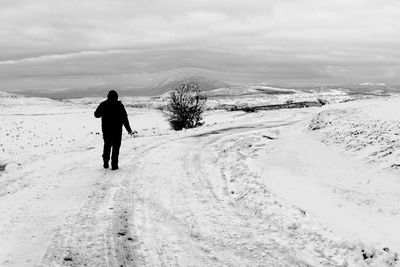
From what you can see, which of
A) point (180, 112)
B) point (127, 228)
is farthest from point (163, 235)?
point (180, 112)

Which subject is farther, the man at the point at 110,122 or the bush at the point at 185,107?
the bush at the point at 185,107

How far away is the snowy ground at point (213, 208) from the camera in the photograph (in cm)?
560

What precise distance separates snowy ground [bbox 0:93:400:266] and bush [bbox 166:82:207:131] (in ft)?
98.5

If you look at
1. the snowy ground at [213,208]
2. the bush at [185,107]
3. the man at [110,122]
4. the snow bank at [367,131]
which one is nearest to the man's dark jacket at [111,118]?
the man at [110,122]

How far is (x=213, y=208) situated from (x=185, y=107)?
122 feet

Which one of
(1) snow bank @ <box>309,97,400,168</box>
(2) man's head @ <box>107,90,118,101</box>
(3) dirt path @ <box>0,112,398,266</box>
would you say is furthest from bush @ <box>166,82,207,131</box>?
(3) dirt path @ <box>0,112,398,266</box>

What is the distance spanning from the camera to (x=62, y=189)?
9.28 metres

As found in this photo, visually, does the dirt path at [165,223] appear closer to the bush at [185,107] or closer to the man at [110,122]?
the man at [110,122]

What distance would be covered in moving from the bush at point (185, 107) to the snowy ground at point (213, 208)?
30009 mm

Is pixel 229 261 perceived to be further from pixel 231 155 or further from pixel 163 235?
pixel 231 155

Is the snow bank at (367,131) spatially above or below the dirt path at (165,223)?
above

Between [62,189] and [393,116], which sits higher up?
[393,116]

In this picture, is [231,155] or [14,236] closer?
[14,236]

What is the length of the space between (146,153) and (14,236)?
8704 millimetres
